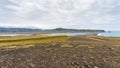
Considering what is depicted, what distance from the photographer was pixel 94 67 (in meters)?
17.2

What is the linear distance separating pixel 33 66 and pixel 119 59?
10.8 meters

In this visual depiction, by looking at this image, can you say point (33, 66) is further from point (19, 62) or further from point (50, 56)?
point (50, 56)

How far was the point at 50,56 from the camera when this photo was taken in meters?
21.0

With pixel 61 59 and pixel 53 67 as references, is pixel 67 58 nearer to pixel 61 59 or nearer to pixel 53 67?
pixel 61 59

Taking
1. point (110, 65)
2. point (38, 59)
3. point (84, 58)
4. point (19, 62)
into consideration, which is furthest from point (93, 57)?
point (19, 62)

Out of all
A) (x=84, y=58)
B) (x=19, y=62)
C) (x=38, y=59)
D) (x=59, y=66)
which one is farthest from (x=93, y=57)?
(x=19, y=62)

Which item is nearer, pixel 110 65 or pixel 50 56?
pixel 110 65

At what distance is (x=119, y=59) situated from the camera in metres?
20.1

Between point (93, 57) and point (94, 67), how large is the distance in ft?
11.7

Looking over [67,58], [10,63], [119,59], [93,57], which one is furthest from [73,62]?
[10,63]

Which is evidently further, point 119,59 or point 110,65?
point 119,59

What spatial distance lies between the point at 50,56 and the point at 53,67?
3.73m

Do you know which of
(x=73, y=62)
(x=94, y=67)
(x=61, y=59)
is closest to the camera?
(x=94, y=67)

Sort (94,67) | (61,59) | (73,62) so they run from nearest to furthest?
1. (94,67)
2. (73,62)
3. (61,59)
